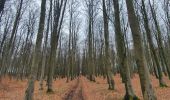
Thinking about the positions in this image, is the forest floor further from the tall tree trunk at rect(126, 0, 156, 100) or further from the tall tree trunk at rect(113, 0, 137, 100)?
the tall tree trunk at rect(126, 0, 156, 100)

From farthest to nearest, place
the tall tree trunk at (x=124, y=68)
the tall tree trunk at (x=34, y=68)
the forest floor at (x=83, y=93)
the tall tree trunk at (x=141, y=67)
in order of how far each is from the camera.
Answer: the forest floor at (x=83, y=93)
the tall tree trunk at (x=124, y=68)
the tall tree trunk at (x=34, y=68)
the tall tree trunk at (x=141, y=67)

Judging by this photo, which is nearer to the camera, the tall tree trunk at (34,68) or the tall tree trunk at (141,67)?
the tall tree trunk at (141,67)

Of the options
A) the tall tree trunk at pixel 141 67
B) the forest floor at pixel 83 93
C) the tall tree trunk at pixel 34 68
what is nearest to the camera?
the tall tree trunk at pixel 141 67

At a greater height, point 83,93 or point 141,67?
point 141,67

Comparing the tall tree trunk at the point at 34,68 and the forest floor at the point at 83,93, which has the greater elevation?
the tall tree trunk at the point at 34,68

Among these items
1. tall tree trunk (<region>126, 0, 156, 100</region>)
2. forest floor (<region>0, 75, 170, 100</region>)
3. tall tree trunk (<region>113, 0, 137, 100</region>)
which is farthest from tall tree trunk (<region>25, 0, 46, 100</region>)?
tall tree trunk (<region>126, 0, 156, 100</region>)

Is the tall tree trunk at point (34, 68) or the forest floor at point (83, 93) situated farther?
the forest floor at point (83, 93)

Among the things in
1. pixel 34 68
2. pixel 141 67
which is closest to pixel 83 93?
pixel 34 68

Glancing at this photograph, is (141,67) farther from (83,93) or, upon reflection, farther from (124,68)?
(83,93)

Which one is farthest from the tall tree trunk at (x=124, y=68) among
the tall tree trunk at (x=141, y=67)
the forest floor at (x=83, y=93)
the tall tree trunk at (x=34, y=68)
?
the tall tree trunk at (x=34, y=68)

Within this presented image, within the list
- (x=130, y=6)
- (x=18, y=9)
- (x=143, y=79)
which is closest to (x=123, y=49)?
Answer: (x=130, y=6)

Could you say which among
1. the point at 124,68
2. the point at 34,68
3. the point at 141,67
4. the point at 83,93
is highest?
the point at 34,68

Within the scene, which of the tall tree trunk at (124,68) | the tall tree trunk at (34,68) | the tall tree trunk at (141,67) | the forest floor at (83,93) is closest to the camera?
the tall tree trunk at (141,67)

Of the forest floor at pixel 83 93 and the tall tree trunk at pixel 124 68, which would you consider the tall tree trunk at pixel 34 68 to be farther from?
the tall tree trunk at pixel 124 68
